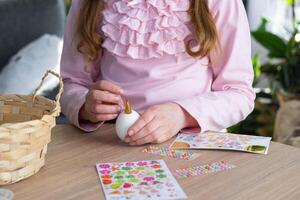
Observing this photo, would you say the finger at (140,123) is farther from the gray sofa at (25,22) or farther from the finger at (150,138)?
the gray sofa at (25,22)

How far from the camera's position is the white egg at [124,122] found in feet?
3.24

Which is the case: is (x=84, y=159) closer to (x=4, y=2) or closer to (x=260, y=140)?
(x=260, y=140)

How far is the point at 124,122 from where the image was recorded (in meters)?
0.99

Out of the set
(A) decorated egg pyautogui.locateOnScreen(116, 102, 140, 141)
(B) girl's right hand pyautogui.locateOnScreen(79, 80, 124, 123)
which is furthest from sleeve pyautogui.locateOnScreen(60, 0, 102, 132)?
(A) decorated egg pyautogui.locateOnScreen(116, 102, 140, 141)

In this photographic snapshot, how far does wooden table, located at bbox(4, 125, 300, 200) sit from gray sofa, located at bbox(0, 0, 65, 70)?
1301 millimetres

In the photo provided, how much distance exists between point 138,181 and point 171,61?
17.0 inches

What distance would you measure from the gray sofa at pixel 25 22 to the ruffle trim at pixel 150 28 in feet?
3.74

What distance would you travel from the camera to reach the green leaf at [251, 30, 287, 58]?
8.73 ft

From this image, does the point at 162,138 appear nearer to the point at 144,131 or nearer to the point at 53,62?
the point at 144,131

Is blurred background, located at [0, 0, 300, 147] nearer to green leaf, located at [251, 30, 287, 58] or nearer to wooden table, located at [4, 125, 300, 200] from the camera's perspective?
green leaf, located at [251, 30, 287, 58]

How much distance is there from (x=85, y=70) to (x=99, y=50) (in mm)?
60

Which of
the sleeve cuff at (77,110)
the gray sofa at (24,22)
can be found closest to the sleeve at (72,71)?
the sleeve cuff at (77,110)

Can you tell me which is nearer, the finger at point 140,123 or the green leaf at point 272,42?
the finger at point 140,123

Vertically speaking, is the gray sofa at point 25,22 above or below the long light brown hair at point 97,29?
below
